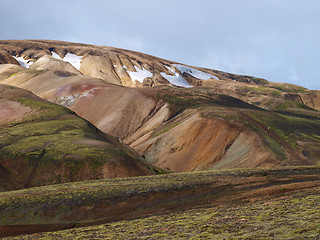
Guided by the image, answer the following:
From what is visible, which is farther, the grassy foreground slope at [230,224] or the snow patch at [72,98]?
the snow patch at [72,98]

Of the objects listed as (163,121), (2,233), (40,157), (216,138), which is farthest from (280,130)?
(2,233)

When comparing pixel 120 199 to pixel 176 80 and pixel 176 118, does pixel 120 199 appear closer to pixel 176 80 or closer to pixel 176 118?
pixel 176 118

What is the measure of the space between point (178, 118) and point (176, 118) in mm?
616

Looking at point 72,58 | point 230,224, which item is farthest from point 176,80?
point 230,224

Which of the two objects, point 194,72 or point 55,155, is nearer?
point 55,155

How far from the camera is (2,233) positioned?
2306 cm

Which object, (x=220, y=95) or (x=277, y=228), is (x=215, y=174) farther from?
(x=220, y=95)

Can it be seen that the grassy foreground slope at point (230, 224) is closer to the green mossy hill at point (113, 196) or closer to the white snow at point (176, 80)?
the green mossy hill at point (113, 196)

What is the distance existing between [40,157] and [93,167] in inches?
235

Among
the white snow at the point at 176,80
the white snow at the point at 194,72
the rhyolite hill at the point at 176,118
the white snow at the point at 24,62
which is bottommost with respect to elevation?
the rhyolite hill at the point at 176,118

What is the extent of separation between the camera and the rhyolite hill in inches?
2274

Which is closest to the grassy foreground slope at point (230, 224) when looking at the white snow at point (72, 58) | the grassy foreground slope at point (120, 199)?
the grassy foreground slope at point (120, 199)

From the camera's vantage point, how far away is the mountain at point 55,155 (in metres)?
41.1

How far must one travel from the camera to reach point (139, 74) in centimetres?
13312
